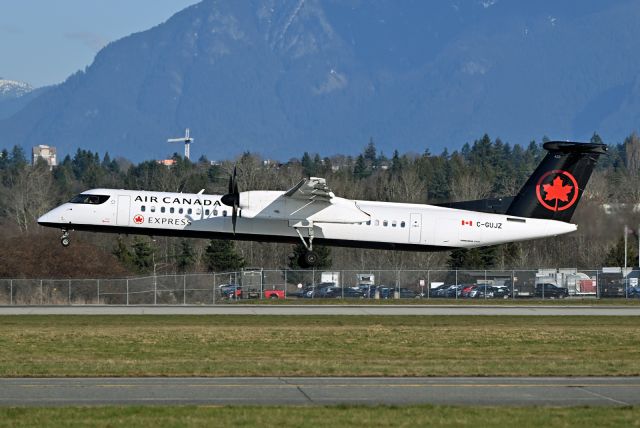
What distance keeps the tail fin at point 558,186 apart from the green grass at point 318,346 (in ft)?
18.0

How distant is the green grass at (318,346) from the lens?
Result: 1055 inches

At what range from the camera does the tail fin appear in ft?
162

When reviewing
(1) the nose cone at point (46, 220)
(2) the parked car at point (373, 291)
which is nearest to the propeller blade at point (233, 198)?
(1) the nose cone at point (46, 220)

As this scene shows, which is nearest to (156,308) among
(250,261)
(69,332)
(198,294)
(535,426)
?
→ (198,294)

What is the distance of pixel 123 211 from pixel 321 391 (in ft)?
83.4

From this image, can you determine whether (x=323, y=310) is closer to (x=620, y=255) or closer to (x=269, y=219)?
(x=269, y=219)

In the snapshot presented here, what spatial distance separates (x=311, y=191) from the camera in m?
45.8

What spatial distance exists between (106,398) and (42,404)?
1285 millimetres

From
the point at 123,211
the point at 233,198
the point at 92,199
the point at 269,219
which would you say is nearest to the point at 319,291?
the point at 269,219

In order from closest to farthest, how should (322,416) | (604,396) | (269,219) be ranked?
(322,416)
(604,396)
(269,219)

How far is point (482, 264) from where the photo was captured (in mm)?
81875

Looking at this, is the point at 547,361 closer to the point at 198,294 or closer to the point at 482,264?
the point at 198,294

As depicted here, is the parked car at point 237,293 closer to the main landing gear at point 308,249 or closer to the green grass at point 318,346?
the main landing gear at point 308,249

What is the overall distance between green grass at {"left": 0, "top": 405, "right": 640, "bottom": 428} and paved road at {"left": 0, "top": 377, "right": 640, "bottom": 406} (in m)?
0.82
